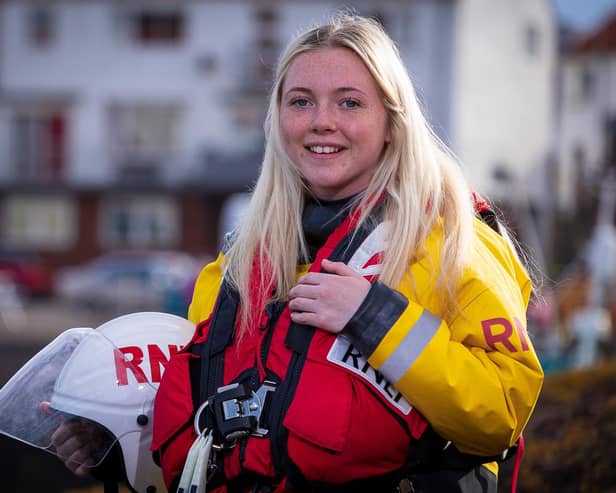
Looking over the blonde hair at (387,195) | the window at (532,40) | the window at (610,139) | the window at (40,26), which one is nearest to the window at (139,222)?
the window at (40,26)

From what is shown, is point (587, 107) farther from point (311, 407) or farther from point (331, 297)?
point (311, 407)

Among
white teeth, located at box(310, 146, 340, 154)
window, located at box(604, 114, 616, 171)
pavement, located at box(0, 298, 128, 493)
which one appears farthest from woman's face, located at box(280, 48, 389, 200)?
window, located at box(604, 114, 616, 171)

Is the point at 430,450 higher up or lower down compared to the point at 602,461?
higher up

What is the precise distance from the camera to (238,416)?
2475 millimetres

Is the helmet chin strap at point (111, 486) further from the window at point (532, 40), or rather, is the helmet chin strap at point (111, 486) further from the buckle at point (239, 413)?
the window at point (532, 40)

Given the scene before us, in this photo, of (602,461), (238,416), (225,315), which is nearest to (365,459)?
(238,416)

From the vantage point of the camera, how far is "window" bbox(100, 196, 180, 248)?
36344 mm

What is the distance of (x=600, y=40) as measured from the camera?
145ft

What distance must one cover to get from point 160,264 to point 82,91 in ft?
34.7

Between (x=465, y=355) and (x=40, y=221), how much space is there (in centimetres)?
3644

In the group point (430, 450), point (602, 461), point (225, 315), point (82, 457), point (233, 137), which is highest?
point (225, 315)

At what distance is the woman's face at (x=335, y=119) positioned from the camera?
8.64ft

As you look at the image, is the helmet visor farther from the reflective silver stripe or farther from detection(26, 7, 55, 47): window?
detection(26, 7, 55, 47): window

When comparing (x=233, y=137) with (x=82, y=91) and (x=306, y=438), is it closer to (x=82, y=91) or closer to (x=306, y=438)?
(x=82, y=91)
